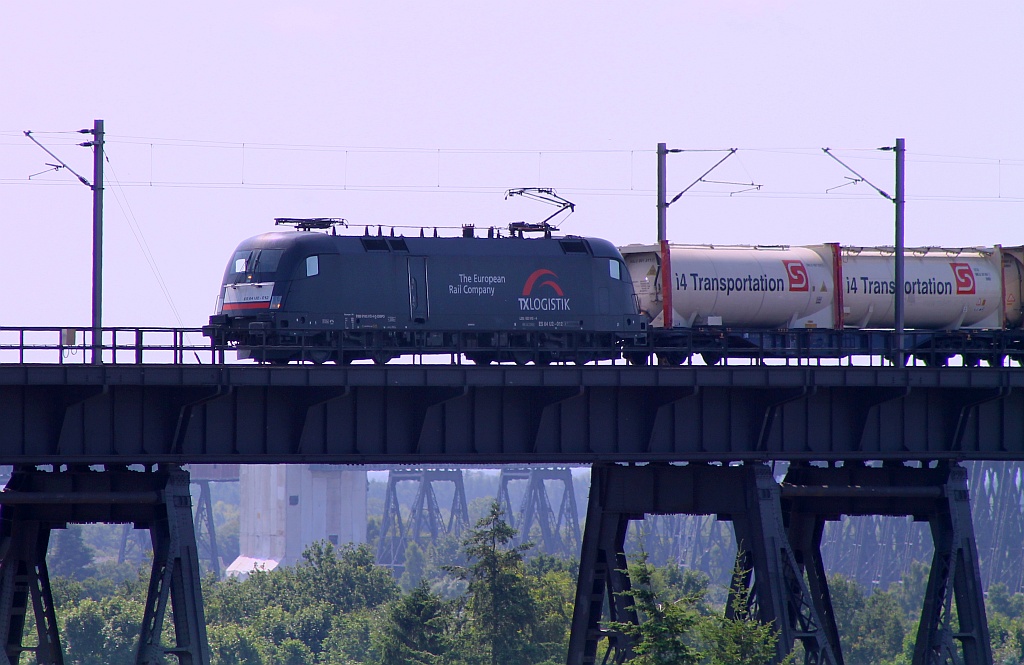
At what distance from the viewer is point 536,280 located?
37.7 m

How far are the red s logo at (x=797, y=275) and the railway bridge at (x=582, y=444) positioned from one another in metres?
7.32

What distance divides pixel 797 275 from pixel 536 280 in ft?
27.5

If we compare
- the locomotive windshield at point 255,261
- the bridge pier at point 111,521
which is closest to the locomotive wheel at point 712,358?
the locomotive windshield at point 255,261

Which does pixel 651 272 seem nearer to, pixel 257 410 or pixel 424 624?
pixel 257 410

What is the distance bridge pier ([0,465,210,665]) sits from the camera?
2744 centimetres

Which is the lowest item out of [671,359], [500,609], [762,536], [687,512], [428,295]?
[500,609]

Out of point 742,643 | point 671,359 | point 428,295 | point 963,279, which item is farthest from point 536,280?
point 963,279

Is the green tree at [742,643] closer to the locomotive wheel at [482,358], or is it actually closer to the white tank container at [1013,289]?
the locomotive wheel at [482,358]

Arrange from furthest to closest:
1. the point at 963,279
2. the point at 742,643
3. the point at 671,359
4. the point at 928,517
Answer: the point at 963,279
the point at 671,359
the point at 928,517
the point at 742,643

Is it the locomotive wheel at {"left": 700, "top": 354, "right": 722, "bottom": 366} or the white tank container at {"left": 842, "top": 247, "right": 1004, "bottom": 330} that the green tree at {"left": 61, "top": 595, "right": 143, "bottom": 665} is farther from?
the white tank container at {"left": 842, "top": 247, "right": 1004, "bottom": 330}

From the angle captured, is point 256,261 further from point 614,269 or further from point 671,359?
point 671,359

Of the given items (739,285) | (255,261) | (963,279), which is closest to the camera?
(255,261)

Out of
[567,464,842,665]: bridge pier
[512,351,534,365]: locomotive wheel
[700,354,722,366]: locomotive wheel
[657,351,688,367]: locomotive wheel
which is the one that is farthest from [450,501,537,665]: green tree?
[567,464,842,665]: bridge pier

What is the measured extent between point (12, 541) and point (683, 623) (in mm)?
14625
